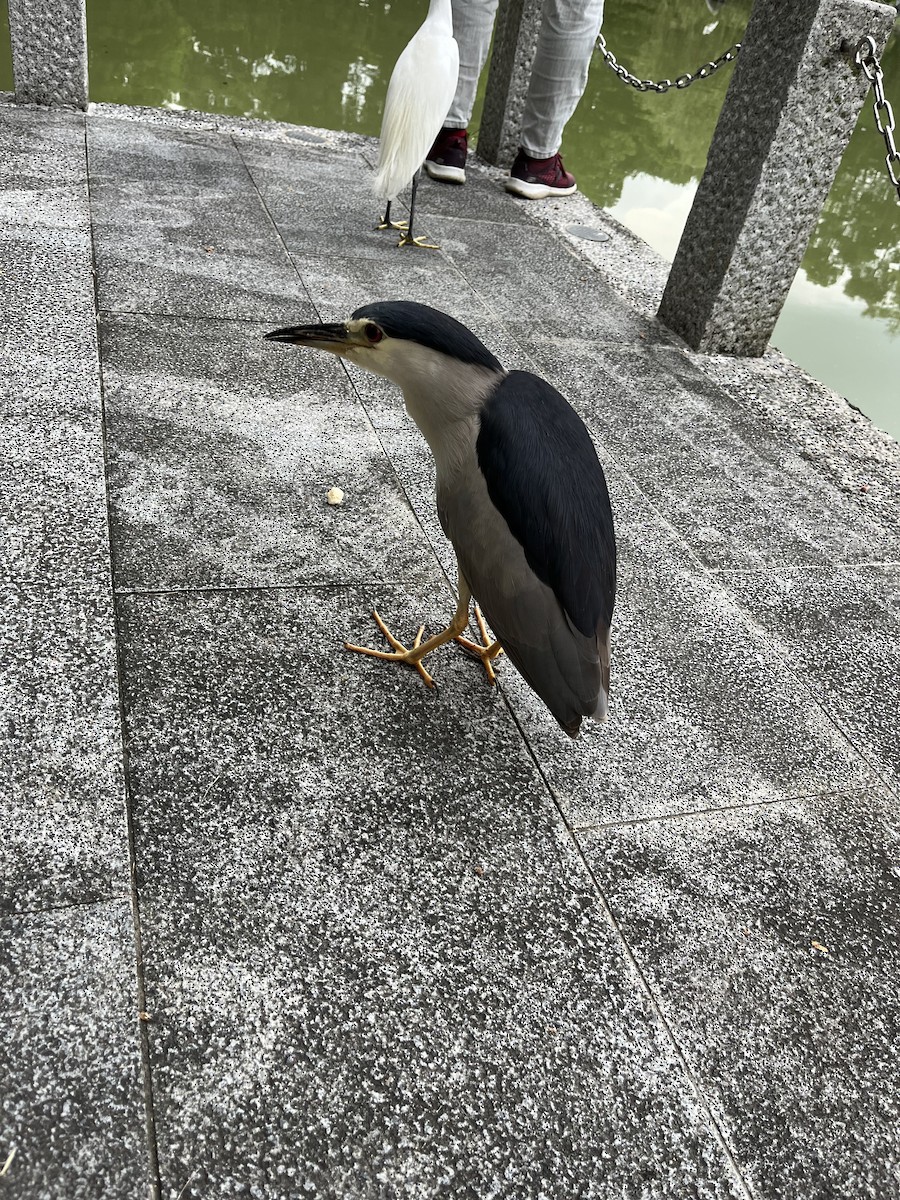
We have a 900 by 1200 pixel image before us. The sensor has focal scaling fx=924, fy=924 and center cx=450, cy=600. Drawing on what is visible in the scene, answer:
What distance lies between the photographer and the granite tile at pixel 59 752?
5.56 ft

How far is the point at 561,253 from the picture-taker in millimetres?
5191

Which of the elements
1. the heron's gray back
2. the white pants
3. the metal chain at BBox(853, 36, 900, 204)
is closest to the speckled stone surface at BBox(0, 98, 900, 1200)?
the heron's gray back

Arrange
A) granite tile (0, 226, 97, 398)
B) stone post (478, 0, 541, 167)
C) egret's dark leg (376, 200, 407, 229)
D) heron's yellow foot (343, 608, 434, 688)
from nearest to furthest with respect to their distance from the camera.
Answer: heron's yellow foot (343, 608, 434, 688)
granite tile (0, 226, 97, 398)
egret's dark leg (376, 200, 407, 229)
stone post (478, 0, 541, 167)

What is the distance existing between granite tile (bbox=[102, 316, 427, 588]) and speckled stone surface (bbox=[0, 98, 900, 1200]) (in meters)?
0.01

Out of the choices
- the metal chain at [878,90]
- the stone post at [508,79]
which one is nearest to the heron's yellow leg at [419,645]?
the metal chain at [878,90]

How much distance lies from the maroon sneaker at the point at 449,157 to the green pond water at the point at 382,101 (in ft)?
8.07

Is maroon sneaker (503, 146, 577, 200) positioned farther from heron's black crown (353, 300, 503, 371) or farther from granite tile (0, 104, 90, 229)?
heron's black crown (353, 300, 503, 371)

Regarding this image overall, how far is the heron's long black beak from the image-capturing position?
2.23 metres

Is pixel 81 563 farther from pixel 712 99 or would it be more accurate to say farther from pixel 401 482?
pixel 712 99

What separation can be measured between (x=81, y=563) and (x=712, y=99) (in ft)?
45.3

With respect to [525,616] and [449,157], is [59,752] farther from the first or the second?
[449,157]

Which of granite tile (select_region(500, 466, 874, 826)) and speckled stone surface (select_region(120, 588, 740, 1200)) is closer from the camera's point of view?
speckled stone surface (select_region(120, 588, 740, 1200))

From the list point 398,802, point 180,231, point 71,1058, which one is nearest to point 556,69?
point 180,231

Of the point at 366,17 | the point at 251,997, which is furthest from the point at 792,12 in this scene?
the point at 366,17
